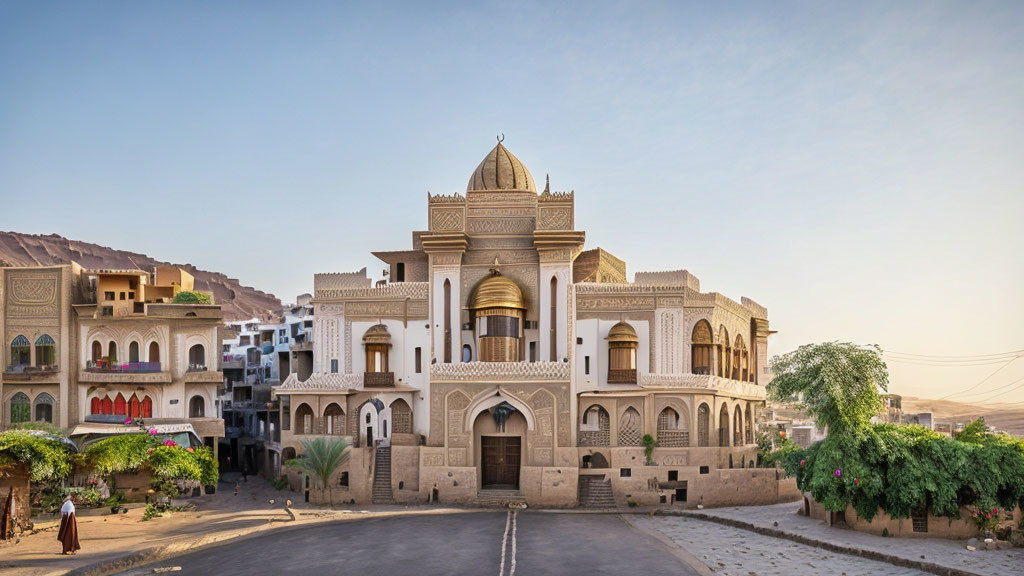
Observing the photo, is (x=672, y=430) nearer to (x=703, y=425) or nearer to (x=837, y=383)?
(x=703, y=425)

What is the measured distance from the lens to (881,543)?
79.5 ft

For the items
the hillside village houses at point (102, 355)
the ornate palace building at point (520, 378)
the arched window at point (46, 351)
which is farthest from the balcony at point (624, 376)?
the arched window at point (46, 351)

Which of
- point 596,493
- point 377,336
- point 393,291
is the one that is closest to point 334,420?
point 377,336

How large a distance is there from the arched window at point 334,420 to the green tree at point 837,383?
60.8 ft

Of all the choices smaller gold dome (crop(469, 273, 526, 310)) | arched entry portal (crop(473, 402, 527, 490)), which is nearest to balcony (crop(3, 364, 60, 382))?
smaller gold dome (crop(469, 273, 526, 310))

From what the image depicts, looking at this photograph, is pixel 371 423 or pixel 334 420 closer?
pixel 371 423

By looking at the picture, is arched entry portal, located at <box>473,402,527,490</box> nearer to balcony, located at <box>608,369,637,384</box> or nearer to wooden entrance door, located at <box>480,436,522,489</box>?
wooden entrance door, located at <box>480,436,522,489</box>

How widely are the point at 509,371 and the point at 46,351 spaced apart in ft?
69.4

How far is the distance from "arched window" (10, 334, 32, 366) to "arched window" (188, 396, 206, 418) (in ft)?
23.4

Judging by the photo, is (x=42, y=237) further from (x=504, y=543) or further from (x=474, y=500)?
(x=504, y=543)

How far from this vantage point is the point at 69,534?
23.6 metres

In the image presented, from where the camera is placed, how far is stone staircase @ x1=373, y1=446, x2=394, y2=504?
3362 cm

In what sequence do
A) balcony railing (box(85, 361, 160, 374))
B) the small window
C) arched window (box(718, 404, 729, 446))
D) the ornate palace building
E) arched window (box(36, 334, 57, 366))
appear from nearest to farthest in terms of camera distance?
the small window, the ornate palace building, arched window (box(718, 404, 729, 446)), arched window (box(36, 334, 57, 366)), balcony railing (box(85, 361, 160, 374))

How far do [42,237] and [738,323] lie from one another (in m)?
105
